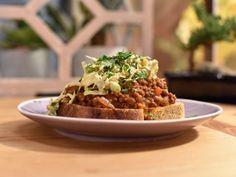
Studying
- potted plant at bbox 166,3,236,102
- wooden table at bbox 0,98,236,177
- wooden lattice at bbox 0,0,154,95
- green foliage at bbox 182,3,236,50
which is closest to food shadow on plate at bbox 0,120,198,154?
wooden table at bbox 0,98,236,177

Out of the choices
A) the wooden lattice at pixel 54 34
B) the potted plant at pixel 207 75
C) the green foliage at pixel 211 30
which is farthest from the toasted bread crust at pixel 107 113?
the wooden lattice at pixel 54 34

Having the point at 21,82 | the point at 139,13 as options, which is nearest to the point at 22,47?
the point at 21,82

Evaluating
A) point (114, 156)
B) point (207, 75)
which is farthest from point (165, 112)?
point (207, 75)

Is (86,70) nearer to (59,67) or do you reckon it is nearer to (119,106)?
(119,106)

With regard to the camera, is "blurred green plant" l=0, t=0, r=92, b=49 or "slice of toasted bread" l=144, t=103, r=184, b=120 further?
"blurred green plant" l=0, t=0, r=92, b=49

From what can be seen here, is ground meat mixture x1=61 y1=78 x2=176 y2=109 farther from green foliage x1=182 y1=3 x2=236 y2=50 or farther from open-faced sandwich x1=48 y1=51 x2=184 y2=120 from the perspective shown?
green foliage x1=182 y1=3 x2=236 y2=50

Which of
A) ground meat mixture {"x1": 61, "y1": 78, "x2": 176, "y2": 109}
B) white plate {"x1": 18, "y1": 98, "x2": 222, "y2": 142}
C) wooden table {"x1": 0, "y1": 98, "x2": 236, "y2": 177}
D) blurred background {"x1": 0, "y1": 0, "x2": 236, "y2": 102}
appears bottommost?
wooden table {"x1": 0, "y1": 98, "x2": 236, "y2": 177}

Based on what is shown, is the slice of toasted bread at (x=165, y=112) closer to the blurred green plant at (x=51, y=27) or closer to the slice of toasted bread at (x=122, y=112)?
the slice of toasted bread at (x=122, y=112)
